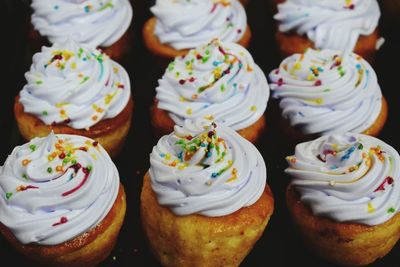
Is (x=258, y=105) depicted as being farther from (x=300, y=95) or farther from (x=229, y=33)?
(x=229, y=33)

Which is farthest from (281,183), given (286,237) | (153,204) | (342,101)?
(153,204)

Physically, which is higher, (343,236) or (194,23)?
(194,23)

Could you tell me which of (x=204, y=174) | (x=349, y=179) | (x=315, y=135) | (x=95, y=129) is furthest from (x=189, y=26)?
(x=349, y=179)

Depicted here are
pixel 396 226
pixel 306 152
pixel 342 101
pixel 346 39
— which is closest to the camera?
→ pixel 396 226

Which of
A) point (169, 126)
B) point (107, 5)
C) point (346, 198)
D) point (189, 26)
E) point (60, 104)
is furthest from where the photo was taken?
point (107, 5)

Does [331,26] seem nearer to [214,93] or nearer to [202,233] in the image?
[214,93]

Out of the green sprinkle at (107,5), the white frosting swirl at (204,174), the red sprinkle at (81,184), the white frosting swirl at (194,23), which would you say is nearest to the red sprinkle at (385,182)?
the white frosting swirl at (204,174)
